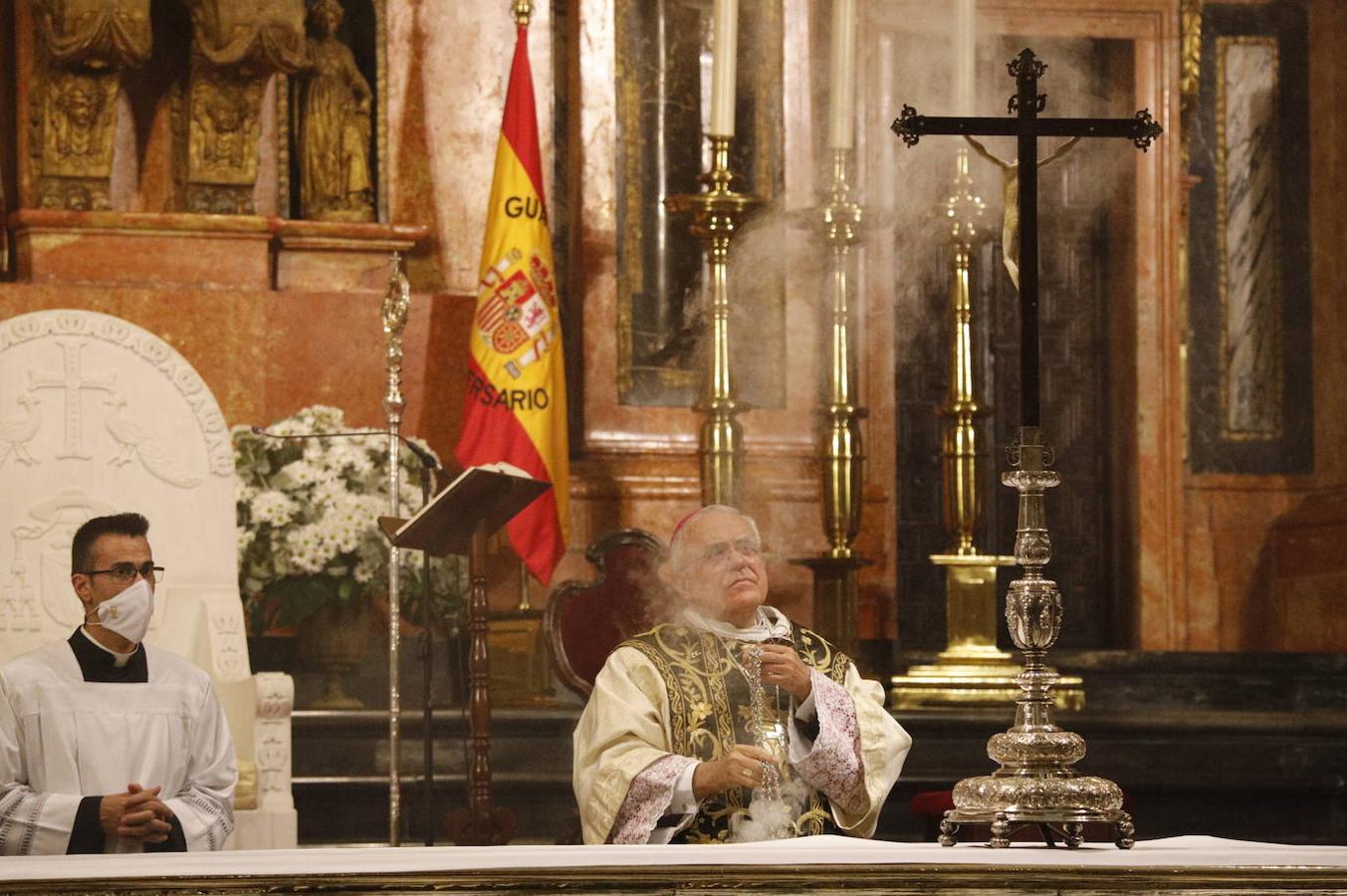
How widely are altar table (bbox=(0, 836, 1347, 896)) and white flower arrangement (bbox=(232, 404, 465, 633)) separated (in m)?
3.34

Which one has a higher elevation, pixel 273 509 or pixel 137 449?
pixel 137 449

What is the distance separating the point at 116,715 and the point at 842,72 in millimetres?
2656

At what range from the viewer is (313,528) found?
659 cm

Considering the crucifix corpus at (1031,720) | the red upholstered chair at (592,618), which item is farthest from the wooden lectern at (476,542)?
the crucifix corpus at (1031,720)

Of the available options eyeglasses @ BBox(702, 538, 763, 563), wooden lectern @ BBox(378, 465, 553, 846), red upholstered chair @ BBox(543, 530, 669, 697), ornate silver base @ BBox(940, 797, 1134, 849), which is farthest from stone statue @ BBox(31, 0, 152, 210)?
ornate silver base @ BBox(940, 797, 1134, 849)

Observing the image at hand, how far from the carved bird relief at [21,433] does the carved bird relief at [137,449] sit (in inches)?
7.6

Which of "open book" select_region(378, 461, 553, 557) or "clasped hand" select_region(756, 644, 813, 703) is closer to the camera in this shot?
"clasped hand" select_region(756, 644, 813, 703)

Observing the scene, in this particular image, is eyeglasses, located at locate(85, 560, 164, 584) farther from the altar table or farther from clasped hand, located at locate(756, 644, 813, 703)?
the altar table

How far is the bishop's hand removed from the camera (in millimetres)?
4574

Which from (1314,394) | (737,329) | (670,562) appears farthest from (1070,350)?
(670,562)

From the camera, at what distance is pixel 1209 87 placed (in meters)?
9.73

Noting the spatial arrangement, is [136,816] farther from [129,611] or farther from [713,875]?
[713,875]

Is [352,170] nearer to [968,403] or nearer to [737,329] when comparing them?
[737,329]

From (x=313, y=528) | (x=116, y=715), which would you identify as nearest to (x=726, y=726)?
(x=116, y=715)
